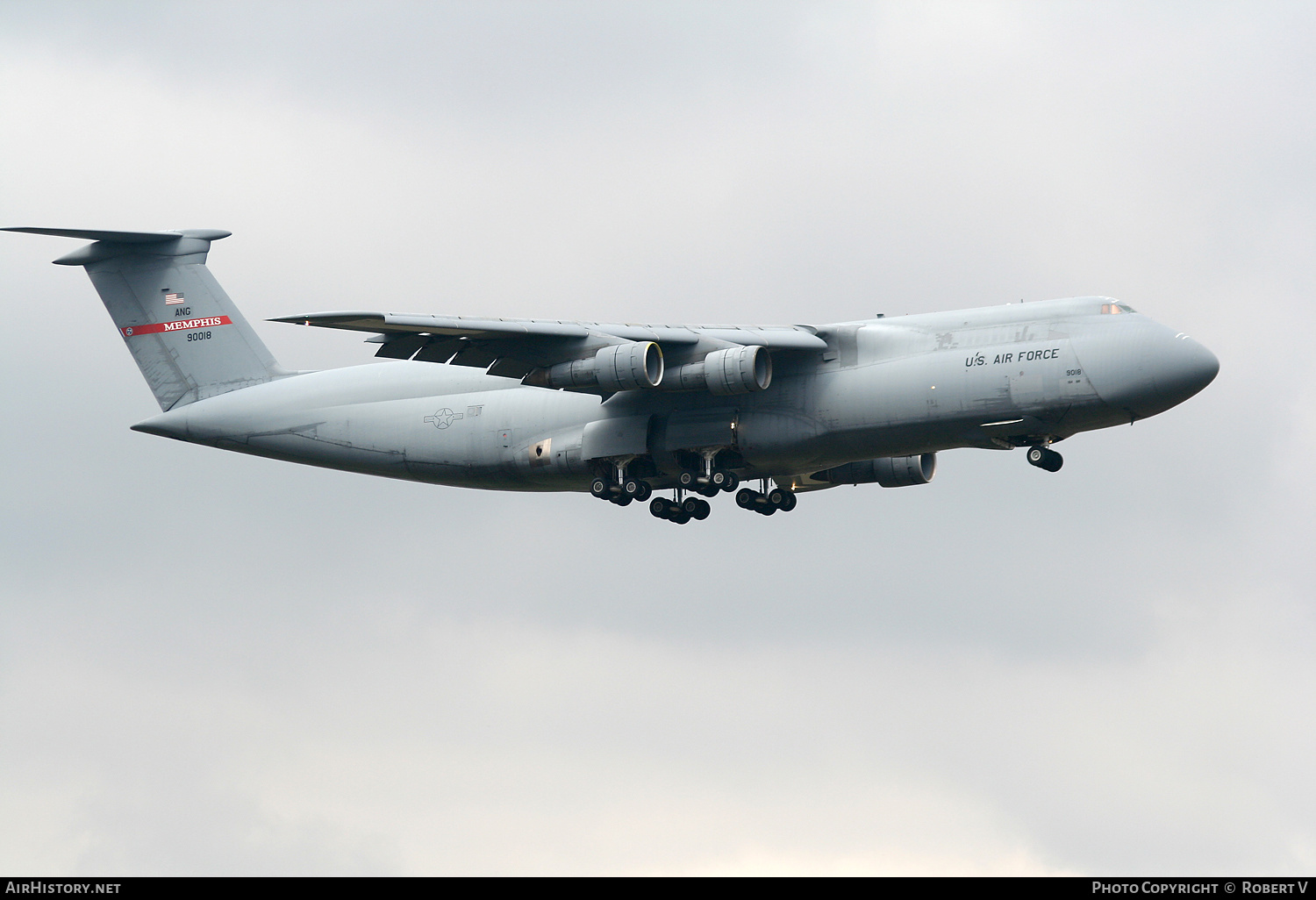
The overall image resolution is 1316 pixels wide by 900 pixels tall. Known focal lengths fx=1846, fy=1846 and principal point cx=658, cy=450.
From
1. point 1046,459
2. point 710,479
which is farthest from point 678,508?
point 1046,459

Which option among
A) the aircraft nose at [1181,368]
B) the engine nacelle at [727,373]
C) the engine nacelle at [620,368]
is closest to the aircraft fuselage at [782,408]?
the aircraft nose at [1181,368]

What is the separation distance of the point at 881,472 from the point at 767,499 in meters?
Result: 2.17

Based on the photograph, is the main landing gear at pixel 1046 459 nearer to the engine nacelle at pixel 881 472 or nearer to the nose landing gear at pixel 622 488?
the engine nacelle at pixel 881 472

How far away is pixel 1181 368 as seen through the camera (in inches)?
1096

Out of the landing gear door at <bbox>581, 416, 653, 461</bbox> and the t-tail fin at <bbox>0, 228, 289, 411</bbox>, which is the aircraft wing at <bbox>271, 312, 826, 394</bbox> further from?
the t-tail fin at <bbox>0, 228, 289, 411</bbox>

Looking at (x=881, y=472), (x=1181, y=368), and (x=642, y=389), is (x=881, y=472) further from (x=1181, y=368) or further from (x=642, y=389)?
(x=1181, y=368)

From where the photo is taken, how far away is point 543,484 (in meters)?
32.5

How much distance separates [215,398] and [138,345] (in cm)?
207

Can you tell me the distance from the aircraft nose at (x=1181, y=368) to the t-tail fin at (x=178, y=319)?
53.6 ft

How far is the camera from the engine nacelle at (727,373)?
2877cm

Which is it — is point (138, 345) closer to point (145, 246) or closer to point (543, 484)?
point (145, 246)

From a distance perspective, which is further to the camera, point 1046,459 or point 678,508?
point 678,508

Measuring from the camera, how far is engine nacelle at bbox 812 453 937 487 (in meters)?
33.1
